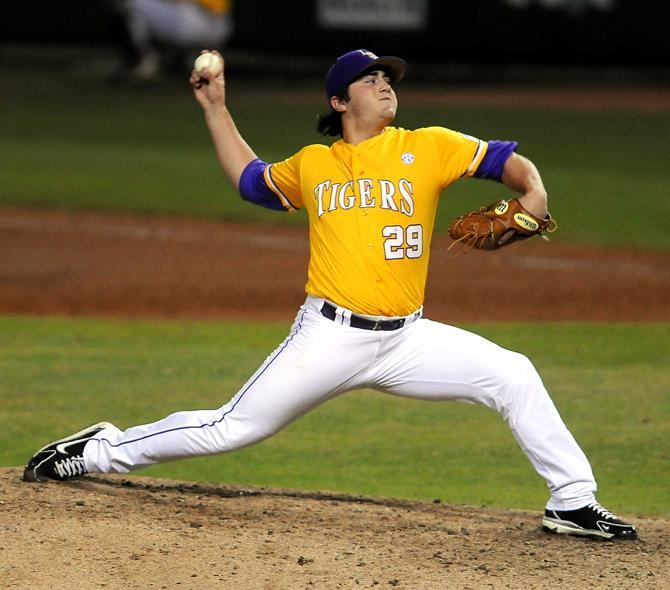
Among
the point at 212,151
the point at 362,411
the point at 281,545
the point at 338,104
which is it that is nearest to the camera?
the point at 281,545

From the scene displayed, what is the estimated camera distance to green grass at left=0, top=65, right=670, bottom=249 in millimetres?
14625

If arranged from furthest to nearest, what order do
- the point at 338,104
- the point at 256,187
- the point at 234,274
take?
the point at 234,274 → the point at 256,187 → the point at 338,104

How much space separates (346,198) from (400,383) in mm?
740

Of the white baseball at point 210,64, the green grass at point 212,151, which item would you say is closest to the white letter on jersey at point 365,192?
the white baseball at point 210,64

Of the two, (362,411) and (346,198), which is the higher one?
(346,198)

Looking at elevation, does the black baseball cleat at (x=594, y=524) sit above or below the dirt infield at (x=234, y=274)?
below

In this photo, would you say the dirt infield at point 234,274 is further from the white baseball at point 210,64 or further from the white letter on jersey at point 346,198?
the white letter on jersey at point 346,198

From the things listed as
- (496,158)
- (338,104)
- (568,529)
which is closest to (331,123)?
(338,104)

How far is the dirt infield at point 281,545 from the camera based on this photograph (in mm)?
4316

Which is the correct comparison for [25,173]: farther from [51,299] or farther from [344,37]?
[344,37]

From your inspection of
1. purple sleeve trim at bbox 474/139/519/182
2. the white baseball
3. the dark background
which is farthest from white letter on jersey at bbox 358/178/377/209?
the dark background

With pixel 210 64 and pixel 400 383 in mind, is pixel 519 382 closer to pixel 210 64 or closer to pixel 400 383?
pixel 400 383

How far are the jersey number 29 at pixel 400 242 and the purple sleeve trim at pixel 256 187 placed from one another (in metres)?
0.60

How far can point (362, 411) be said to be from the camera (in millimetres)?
7312
